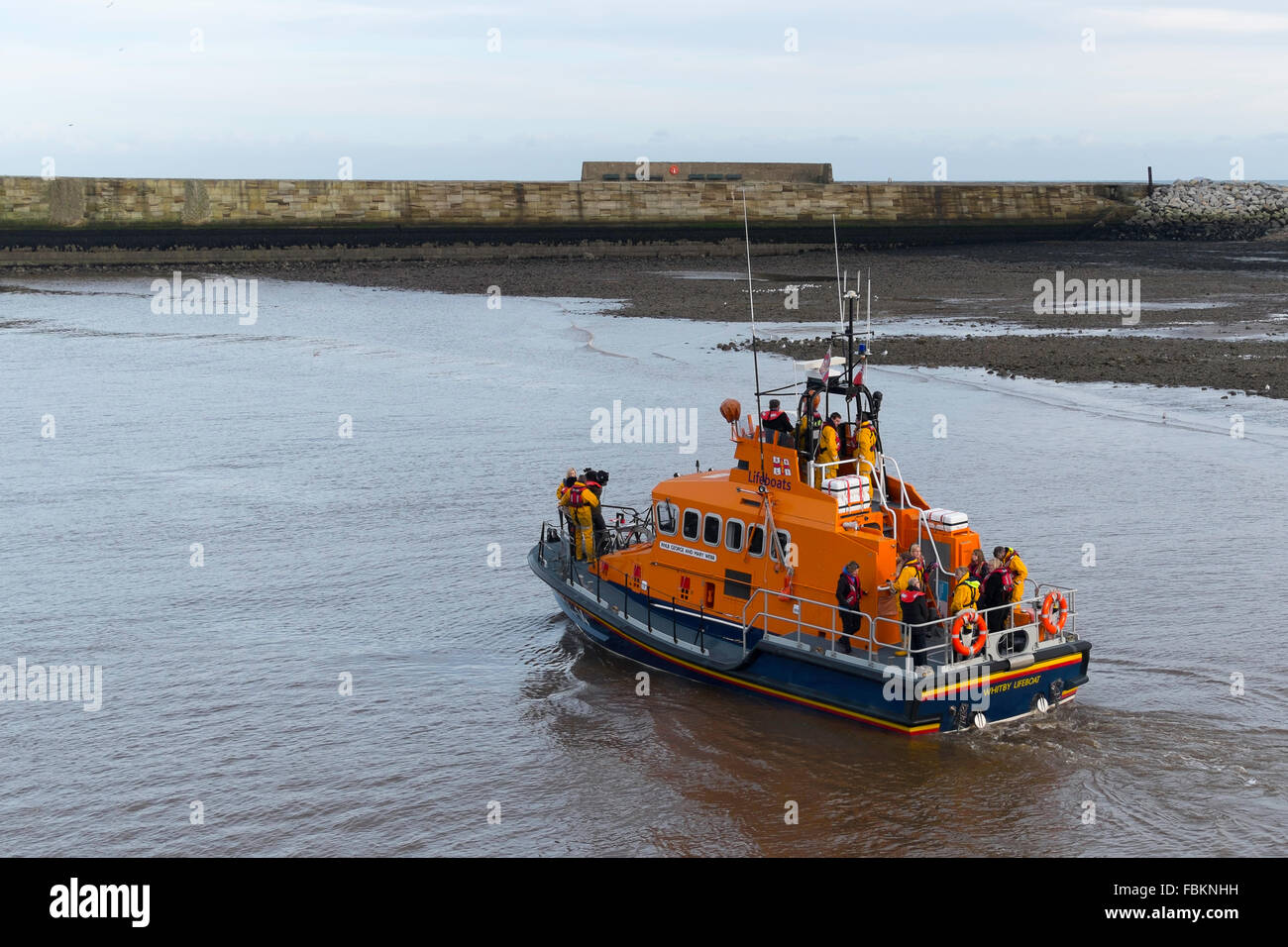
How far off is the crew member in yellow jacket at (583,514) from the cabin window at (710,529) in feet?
6.04

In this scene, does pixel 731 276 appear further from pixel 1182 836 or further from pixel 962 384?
pixel 1182 836

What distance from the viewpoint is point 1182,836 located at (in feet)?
33.0

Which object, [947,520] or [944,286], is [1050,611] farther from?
[944,286]

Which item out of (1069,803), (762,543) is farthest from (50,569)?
(1069,803)

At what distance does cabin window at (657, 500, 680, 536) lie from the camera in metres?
13.1

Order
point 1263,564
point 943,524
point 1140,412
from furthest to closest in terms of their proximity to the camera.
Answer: point 1140,412
point 1263,564
point 943,524

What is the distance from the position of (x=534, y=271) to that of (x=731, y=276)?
941 cm

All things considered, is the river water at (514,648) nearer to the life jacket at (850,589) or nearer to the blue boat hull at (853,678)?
the blue boat hull at (853,678)

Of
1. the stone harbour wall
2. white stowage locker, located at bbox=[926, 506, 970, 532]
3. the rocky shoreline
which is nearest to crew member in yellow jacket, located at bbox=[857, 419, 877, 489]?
white stowage locker, located at bbox=[926, 506, 970, 532]

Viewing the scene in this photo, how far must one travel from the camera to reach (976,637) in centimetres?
1129
